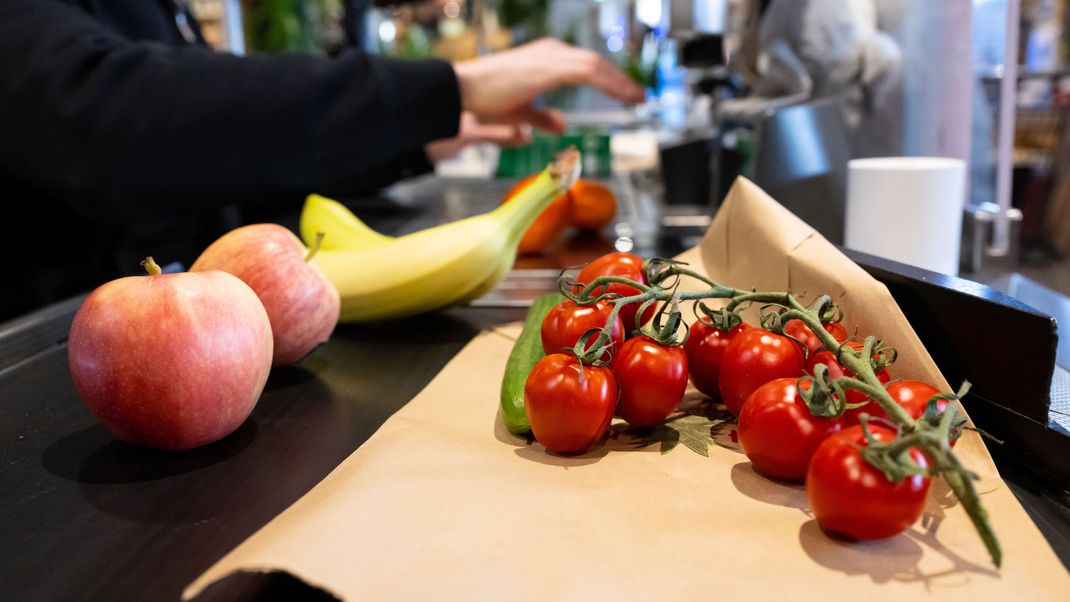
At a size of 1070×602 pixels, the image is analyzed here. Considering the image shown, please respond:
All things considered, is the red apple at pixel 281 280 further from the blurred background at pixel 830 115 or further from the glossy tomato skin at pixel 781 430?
the blurred background at pixel 830 115

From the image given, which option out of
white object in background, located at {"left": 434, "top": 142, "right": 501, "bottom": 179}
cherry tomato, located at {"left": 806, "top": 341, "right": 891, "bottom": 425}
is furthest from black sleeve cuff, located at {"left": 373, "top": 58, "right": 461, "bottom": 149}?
white object in background, located at {"left": 434, "top": 142, "right": 501, "bottom": 179}

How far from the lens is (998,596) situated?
1.44 ft

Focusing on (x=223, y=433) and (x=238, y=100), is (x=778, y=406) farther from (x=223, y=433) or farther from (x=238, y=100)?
(x=238, y=100)

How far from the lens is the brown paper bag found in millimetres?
441

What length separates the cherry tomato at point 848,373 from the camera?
57 cm

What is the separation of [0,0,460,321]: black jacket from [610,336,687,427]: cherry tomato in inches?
36.4

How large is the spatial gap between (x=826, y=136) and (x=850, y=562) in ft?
3.28

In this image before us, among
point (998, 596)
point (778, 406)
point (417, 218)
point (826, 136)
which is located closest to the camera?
point (998, 596)

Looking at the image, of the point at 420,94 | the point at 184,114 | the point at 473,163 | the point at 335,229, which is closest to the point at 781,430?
the point at 335,229

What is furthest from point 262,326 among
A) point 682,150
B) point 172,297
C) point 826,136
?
point 682,150

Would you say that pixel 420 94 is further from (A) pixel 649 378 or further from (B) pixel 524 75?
(A) pixel 649 378

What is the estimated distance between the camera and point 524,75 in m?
1.55

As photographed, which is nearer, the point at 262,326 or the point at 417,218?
the point at 262,326

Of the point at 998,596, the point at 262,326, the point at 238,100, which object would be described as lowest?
the point at 998,596
